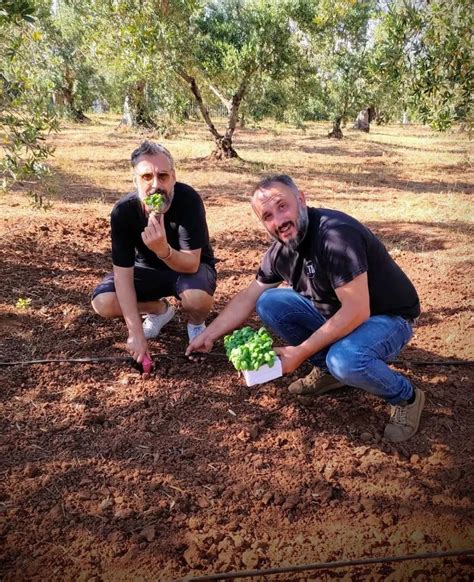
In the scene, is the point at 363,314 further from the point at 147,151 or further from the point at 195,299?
the point at 147,151

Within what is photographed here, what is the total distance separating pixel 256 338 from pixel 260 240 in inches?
152

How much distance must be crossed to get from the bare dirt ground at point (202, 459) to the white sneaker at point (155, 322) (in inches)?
3.5

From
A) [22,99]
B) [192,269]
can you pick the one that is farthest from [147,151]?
[22,99]

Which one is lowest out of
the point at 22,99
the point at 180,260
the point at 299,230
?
the point at 180,260

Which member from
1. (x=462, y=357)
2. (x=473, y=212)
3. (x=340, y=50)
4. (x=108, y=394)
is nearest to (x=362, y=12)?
(x=340, y=50)

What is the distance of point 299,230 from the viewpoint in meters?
2.44

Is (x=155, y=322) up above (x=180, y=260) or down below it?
below

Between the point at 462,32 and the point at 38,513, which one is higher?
the point at 462,32

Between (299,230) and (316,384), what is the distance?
1.11 m

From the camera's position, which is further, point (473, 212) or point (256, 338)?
point (473, 212)

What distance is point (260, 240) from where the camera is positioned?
6.16 m

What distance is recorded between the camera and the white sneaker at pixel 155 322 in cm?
369

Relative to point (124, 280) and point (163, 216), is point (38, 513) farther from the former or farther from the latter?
point (163, 216)

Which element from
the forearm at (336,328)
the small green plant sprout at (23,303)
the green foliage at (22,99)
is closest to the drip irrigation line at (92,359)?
the small green plant sprout at (23,303)
